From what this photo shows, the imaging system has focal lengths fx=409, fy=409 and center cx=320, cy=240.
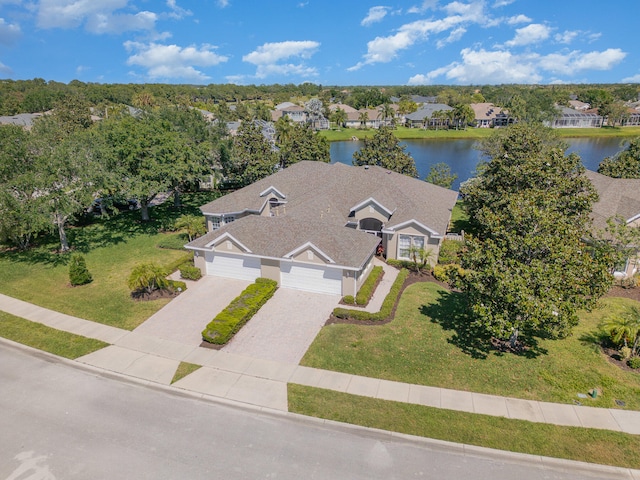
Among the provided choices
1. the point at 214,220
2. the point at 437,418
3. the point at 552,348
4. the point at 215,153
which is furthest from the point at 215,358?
the point at 215,153

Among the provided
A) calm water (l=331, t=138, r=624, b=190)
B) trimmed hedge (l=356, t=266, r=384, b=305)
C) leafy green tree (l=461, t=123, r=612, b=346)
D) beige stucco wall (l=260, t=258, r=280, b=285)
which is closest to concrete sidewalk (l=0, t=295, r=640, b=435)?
leafy green tree (l=461, t=123, r=612, b=346)

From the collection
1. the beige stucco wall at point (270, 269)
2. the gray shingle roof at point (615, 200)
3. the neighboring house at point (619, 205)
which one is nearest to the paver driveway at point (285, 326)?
the beige stucco wall at point (270, 269)

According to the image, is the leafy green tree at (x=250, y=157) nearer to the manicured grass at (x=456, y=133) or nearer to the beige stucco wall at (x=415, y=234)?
the beige stucco wall at (x=415, y=234)

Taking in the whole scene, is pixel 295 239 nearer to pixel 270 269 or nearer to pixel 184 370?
pixel 270 269

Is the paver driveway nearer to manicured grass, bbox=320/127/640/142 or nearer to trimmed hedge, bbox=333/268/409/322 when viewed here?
trimmed hedge, bbox=333/268/409/322

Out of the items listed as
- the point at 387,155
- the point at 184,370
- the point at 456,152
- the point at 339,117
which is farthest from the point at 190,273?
the point at 339,117

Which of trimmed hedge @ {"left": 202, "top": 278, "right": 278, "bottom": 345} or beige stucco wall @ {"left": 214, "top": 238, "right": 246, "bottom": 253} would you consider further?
beige stucco wall @ {"left": 214, "top": 238, "right": 246, "bottom": 253}

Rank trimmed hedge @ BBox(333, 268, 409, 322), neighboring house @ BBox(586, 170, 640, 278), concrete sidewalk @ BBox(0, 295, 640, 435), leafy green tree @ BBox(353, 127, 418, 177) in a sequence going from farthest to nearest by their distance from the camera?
1. leafy green tree @ BBox(353, 127, 418, 177)
2. neighboring house @ BBox(586, 170, 640, 278)
3. trimmed hedge @ BBox(333, 268, 409, 322)
4. concrete sidewalk @ BBox(0, 295, 640, 435)
